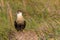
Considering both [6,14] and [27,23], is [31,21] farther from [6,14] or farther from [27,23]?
[6,14]

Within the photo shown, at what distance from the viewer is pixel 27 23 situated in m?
6.32

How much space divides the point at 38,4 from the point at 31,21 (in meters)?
0.69

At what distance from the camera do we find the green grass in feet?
20.1

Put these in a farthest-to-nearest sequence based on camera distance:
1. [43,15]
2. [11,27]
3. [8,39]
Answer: [43,15] < [11,27] < [8,39]

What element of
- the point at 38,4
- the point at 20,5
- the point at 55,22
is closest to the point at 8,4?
the point at 20,5

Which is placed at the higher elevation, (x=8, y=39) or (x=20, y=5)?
(x=20, y=5)

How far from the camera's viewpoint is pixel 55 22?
6.52m

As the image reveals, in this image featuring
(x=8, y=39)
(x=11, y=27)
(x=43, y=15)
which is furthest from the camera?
(x=43, y=15)

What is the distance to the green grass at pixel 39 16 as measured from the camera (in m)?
6.12

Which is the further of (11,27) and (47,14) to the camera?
(47,14)

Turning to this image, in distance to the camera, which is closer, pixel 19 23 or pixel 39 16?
pixel 19 23

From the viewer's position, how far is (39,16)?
264 inches

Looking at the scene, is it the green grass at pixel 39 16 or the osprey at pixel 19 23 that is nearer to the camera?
the osprey at pixel 19 23

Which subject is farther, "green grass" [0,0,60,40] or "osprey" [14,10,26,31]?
"green grass" [0,0,60,40]
